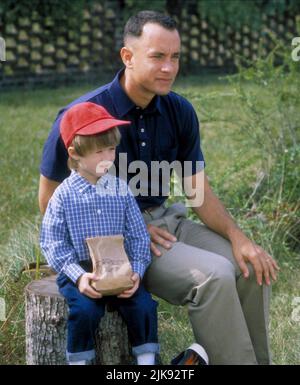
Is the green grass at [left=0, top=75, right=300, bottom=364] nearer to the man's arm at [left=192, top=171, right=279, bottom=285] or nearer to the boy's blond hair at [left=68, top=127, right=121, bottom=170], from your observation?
the man's arm at [left=192, top=171, right=279, bottom=285]

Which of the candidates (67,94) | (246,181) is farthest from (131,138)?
(67,94)

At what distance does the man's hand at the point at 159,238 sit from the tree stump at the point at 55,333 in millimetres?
308

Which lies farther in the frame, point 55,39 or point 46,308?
point 55,39

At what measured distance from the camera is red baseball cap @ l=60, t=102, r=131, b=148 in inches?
118

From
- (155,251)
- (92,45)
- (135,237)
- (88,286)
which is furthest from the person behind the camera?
(92,45)

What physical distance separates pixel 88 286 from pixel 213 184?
2.37 meters

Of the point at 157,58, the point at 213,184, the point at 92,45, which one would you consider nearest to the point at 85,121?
the point at 157,58

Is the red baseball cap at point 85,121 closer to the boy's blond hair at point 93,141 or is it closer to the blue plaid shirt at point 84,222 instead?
the boy's blond hair at point 93,141

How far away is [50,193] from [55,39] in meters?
8.84

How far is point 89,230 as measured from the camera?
118 inches

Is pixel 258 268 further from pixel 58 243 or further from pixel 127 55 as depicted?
pixel 127 55

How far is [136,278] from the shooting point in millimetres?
2971
